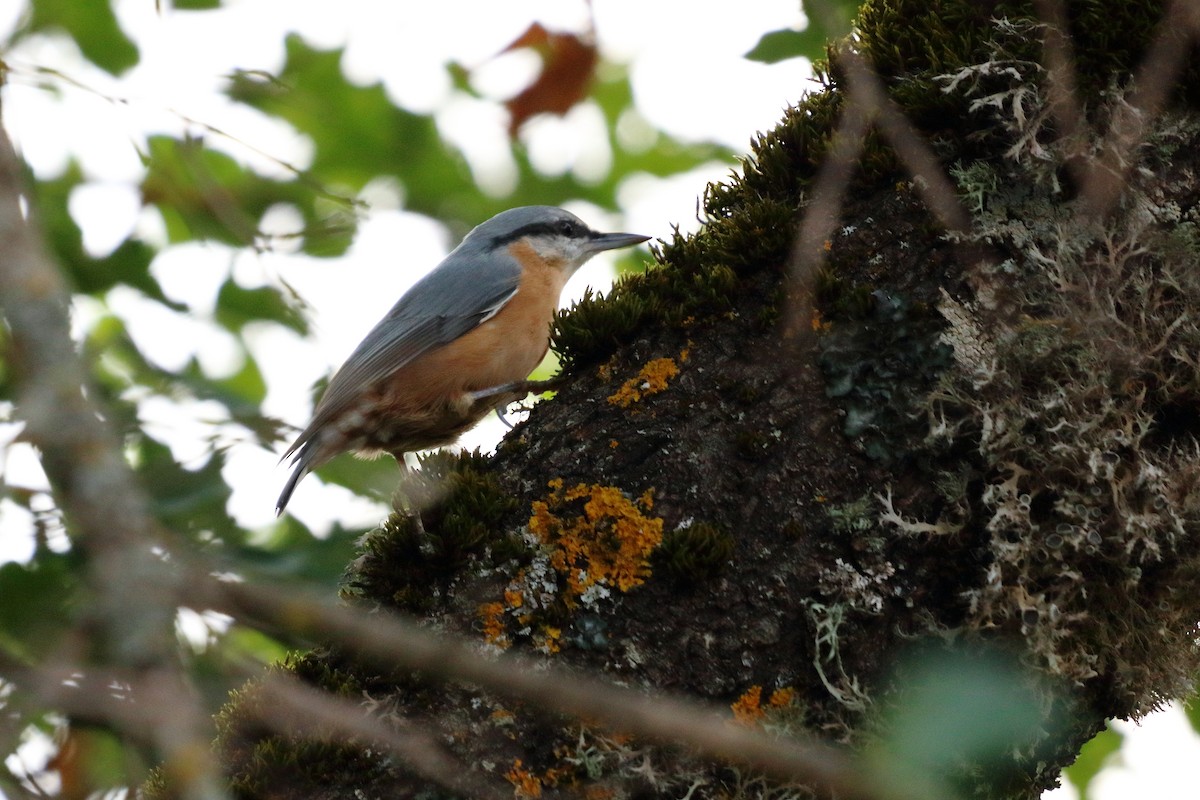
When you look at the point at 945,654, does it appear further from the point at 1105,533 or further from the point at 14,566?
the point at 14,566

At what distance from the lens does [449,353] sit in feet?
13.4

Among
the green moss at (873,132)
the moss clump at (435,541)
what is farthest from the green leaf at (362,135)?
the moss clump at (435,541)

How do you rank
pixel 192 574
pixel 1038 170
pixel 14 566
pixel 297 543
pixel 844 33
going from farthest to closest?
pixel 297 543 < pixel 14 566 < pixel 844 33 < pixel 1038 170 < pixel 192 574

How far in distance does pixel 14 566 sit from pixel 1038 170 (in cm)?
270

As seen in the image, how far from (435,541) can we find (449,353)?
196cm

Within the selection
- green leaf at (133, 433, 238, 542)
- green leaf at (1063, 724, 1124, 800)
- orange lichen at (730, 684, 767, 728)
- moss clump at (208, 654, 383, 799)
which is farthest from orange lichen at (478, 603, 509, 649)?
green leaf at (1063, 724, 1124, 800)

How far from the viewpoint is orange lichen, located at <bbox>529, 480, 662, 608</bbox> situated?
2.09 m

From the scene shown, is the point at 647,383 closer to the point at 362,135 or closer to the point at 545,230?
the point at 545,230

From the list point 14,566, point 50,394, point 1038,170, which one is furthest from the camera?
point 14,566

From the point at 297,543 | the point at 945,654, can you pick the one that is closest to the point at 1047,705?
the point at 945,654

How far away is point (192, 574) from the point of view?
4.85 feet

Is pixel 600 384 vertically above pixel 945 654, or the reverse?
pixel 600 384

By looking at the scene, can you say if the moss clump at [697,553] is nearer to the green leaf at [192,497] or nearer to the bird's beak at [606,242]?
the green leaf at [192,497]

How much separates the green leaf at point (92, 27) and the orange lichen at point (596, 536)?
102 inches
